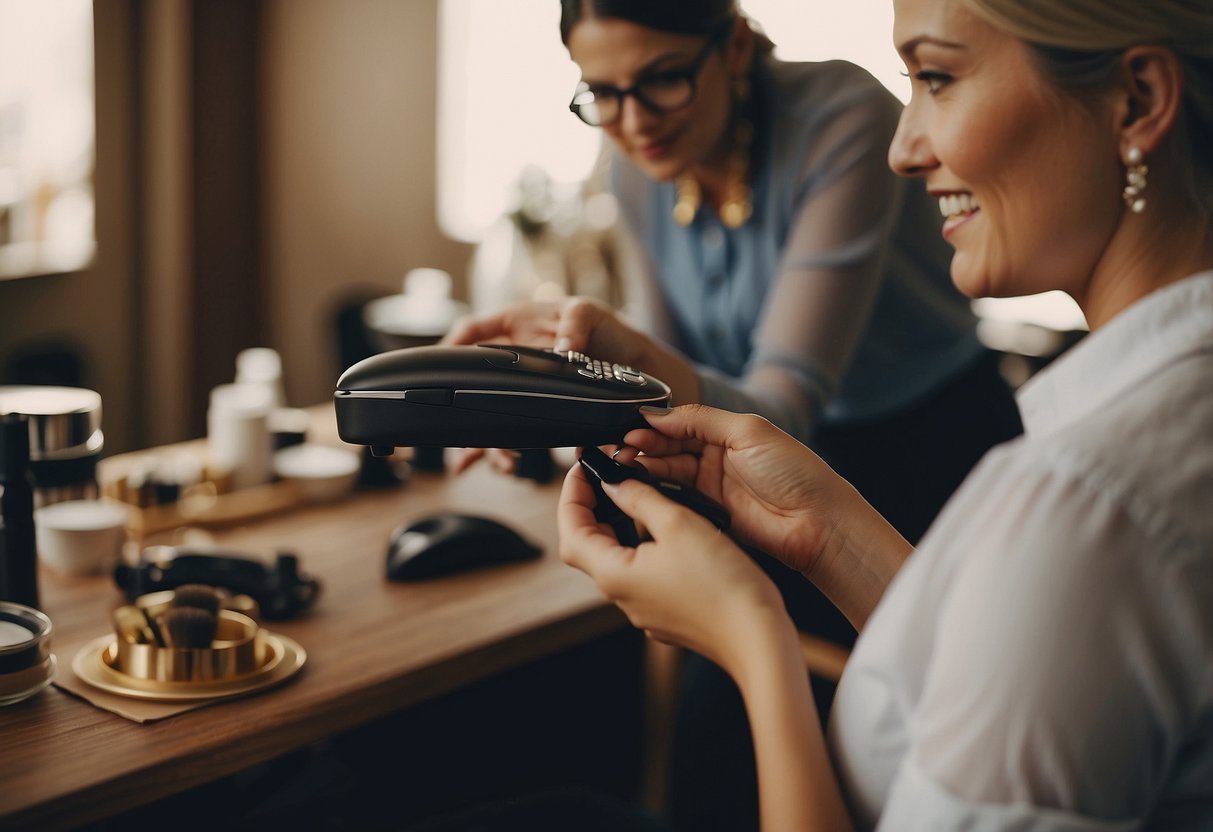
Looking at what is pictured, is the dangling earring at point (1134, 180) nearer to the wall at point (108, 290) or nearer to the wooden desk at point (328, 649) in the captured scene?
the wooden desk at point (328, 649)

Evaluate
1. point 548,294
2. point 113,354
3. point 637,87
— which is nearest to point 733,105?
point 637,87

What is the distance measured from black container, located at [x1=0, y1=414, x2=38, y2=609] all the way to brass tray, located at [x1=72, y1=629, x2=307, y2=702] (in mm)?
80

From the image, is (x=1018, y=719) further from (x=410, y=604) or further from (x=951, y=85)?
(x=410, y=604)

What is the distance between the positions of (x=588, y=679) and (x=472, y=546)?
723mm

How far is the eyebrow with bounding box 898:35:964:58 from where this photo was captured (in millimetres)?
680

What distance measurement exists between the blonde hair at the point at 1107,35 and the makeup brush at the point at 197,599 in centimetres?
71

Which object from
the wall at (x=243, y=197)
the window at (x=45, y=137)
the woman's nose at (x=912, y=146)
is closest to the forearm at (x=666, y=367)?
the woman's nose at (x=912, y=146)

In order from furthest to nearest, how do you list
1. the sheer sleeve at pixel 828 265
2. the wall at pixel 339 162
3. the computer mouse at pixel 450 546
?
the wall at pixel 339 162, the sheer sleeve at pixel 828 265, the computer mouse at pixel 450 546

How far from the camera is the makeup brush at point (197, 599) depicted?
2.92 feet

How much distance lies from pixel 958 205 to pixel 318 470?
0.88 metres

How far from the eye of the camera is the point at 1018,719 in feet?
1.64

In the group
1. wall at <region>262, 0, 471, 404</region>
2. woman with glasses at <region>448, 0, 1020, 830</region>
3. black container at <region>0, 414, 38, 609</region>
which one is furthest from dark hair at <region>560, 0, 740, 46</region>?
wall at <region>262, 0, 471, 404</region>

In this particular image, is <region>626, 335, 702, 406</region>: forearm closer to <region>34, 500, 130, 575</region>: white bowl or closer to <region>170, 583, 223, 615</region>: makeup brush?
<region>170, 583, 223, 615</region>: makeup brush

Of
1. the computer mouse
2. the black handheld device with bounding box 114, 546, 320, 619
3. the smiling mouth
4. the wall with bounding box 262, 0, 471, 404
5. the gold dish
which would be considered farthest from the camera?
the wall with bounding box 262, 0, 471, 404
